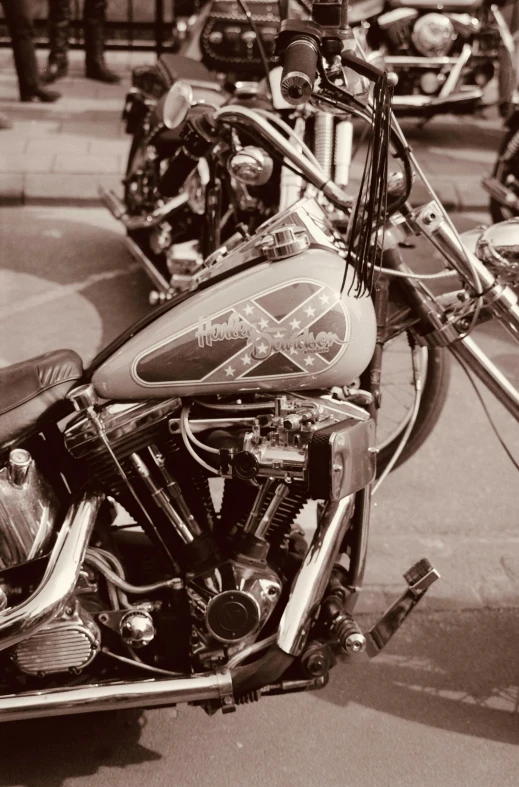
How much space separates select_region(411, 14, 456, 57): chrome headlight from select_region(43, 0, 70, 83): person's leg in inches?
123

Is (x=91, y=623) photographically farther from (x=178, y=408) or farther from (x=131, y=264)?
(x=131, y=264)

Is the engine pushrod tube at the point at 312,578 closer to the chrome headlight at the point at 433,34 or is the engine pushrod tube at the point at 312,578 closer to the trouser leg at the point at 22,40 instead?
the trouser leg at the point at 22,40

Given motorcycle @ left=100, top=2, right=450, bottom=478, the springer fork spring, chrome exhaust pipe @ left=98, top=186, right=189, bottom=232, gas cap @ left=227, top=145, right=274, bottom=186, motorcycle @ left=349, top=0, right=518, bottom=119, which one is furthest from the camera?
motorcycle @ left=349, top=0, right=518, bottom=119

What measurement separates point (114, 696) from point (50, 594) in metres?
0.30

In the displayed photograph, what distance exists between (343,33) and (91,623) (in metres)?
1.43

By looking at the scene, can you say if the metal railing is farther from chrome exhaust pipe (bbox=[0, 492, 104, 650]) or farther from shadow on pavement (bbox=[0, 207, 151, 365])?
chrome exhaust pipe (bbox=[0, 492, 104, 650])

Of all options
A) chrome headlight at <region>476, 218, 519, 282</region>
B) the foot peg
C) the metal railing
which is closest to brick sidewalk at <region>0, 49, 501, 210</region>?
the metal railing

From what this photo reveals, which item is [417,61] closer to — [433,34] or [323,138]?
[433,34]

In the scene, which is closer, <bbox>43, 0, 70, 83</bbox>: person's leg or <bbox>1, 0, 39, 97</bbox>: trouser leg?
<bbox>1, 0, 39, 97</bbox>: trouser leg

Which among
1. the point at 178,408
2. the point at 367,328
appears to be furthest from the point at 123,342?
the point at 367,328

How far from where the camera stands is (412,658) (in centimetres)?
274

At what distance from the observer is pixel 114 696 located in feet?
7.08

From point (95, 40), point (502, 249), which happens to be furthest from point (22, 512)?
point (95, 40)

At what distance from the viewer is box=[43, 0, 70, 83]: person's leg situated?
8344mm
